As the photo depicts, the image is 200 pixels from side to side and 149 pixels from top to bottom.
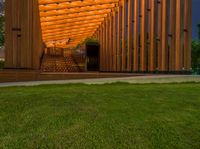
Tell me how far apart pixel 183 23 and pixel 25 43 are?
28.2 feet

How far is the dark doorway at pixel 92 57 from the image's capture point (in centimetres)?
3228

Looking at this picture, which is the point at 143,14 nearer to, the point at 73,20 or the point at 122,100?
the point at 73,20

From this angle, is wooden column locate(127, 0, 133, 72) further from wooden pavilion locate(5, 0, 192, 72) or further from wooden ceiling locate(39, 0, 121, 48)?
wooden ceiling locate(39, 0, 121, 48)

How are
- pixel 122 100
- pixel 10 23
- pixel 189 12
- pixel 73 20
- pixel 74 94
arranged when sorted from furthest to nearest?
pixel 73 20 → pixel 189 12 → pixel 10 23 → pixel 74 94 → pixel 122 100

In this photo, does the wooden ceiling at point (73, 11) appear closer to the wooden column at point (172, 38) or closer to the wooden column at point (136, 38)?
the wooden column at point (136, 38)

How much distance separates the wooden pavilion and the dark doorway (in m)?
3.56

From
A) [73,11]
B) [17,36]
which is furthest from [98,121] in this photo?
[73,11]

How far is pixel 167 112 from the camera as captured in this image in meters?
4.54

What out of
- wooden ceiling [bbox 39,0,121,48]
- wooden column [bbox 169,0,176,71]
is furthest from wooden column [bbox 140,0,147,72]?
wooden ceiling [bbox 39,0,121,48]

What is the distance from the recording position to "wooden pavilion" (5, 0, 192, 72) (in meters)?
10.6

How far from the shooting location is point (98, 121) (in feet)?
13.1

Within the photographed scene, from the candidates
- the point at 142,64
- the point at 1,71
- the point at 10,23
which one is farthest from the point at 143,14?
the point at 1,71

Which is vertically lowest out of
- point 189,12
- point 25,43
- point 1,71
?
point 1,71

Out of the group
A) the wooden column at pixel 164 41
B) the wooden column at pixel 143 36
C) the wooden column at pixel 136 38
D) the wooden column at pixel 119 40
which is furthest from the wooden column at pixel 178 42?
the wooden column at pixel 119 40
